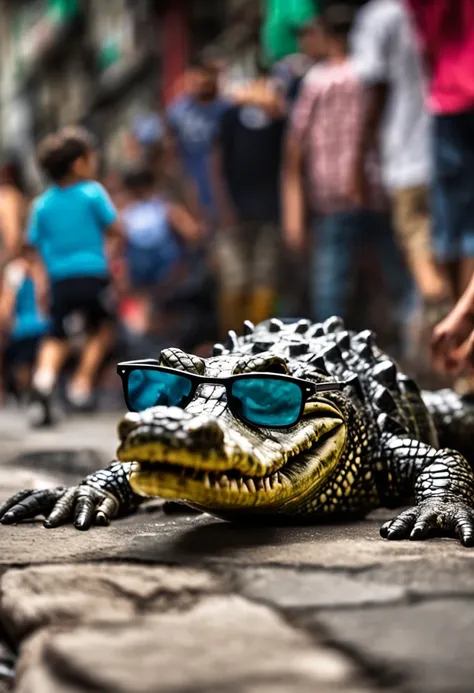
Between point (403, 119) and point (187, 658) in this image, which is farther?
point (403, 119)

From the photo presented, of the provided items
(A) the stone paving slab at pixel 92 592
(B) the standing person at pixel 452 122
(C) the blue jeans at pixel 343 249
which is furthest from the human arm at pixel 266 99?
(A) the stone paving slab at pixel 92 592

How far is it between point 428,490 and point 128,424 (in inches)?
36.8

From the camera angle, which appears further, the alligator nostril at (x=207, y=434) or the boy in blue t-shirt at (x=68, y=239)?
the boy in blue t-shirt at (x=68, y=239)

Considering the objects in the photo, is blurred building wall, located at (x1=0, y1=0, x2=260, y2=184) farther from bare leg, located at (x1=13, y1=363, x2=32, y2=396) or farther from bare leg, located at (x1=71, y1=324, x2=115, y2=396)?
bare leg, located at (x1=71, y1=324, x2=115, y2=396)

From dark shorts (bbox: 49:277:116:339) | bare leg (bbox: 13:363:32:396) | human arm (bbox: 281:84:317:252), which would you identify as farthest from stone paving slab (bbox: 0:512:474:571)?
bare leg (bbox: 13:363:32:396)

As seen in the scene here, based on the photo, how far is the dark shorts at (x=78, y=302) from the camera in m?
6.36

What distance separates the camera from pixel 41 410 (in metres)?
6.03

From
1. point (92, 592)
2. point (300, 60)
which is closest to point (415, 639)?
point (92, 592)

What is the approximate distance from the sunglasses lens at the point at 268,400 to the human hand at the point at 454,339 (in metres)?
0.90

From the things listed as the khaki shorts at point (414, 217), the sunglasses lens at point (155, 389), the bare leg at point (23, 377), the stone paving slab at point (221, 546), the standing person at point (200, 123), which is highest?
the standing person at point (200, 123)

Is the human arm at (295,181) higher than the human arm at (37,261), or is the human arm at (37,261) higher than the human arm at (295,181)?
the human arm at (295,181)

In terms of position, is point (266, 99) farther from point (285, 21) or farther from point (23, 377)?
point (23, 377)

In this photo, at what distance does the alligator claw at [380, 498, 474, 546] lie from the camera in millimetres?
2238

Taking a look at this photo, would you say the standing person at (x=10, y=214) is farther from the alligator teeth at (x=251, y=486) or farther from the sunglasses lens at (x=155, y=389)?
the alligator teeth at (x=251, y=486)
